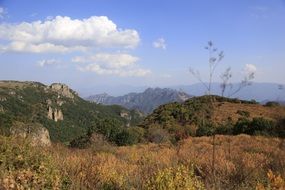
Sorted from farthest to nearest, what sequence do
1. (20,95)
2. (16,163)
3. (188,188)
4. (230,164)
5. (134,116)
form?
(134,116) → (20,95) → (230,164) → (16,163) → (188,188)

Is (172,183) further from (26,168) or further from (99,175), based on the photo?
(26,168)

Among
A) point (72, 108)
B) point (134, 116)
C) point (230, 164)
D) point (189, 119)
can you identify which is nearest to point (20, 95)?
point (72, 108)

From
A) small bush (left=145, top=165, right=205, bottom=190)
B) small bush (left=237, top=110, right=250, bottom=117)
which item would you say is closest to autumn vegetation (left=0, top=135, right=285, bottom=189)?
small bush (left=145, top=165, right=205, bottom=190)

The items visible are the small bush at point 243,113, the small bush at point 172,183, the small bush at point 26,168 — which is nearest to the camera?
the small bush at point 172,183

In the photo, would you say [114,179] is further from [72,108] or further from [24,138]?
[72,108]

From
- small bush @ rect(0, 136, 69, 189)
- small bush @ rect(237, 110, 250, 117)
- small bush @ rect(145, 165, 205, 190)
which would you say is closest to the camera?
small bush @ rect(145, 165, 205, 190)

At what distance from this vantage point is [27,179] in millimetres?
5441

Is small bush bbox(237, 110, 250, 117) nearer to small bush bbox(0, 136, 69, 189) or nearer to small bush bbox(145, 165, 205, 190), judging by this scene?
small bush bbox(0, 136, 69, 189)

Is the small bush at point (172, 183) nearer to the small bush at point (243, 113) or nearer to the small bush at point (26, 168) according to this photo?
the small bush at point (26, 168)

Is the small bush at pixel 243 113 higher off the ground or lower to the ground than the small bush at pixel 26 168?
lower

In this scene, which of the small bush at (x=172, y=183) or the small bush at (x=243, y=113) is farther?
the small bush at (x=243, y=113)

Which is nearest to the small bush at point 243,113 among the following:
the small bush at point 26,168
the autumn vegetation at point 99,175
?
the autumn vegetation at point 99,175

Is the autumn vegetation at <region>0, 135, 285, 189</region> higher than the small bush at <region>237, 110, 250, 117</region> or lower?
higher

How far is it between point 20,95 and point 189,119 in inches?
4707
